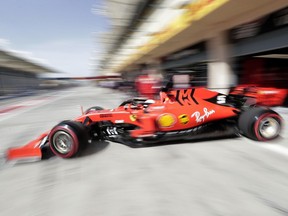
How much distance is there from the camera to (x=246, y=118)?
12.6 ft

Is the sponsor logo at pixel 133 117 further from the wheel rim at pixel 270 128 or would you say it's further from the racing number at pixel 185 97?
the wheel rim at pixel 270 128

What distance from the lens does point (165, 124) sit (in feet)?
12.9

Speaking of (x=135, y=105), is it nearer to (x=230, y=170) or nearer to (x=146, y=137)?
(x=146, y=137)

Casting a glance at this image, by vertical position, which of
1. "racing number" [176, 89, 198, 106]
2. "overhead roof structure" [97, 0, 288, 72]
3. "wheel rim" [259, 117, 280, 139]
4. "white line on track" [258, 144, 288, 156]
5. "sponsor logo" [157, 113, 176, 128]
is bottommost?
"white line on track" [258, 144, 288, 156]

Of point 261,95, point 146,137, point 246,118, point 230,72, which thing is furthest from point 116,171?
point 230,72

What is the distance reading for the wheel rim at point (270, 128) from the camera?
3.86 meters

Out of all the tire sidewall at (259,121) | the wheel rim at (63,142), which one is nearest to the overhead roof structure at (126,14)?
the tire sidewall at (259,121)

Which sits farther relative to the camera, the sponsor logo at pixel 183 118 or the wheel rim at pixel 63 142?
the sponsor logo at pixel 183 118

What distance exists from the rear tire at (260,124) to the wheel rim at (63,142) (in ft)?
9.29

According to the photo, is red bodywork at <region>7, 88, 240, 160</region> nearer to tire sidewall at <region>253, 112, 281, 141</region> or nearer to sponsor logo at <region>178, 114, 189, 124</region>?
sponsor logo at <region>178, 114, 189, 124</region>

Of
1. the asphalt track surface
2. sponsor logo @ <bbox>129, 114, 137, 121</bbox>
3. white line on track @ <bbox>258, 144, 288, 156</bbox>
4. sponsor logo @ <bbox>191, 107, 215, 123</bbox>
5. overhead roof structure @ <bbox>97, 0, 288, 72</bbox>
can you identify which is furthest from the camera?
overhead roof structure @ <bbox>97, 0, 288, 72</bbox>

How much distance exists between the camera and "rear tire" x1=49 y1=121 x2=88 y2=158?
3.61m

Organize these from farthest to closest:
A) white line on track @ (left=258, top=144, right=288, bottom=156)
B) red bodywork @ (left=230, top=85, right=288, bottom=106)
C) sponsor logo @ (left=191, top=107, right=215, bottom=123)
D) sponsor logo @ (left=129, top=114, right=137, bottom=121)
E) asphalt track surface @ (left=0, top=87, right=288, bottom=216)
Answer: red bodywork @ (left=230, top=85, right=288, bottom=106) → sponsor logo @ (left=129, top=114, right=137, bottom=121) → sponsor logo @ (left=191, top=107, right=215, bottom=123) → white line on track @ (left=258, top=144, right=288, bottom=156) → asphalt track surface @ (left=0, top=87, right=288, bottom=216)

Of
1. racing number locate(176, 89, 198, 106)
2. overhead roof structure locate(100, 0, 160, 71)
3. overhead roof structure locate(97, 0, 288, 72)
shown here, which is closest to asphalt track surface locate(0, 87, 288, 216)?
racing number locate(176, 89, 198, 106)
